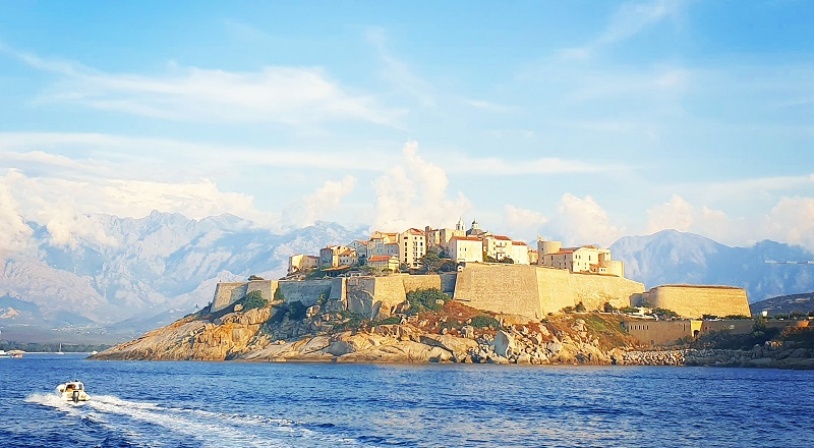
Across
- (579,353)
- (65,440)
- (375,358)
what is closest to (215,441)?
(65,440)

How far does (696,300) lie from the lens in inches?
4021

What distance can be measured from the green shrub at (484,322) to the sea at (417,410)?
15215mm

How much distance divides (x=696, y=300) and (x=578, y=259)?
13.8 meters

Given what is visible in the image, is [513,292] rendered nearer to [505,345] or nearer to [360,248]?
[505,345]

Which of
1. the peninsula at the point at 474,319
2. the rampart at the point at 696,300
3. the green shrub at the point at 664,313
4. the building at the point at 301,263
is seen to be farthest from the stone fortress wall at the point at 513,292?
the building at the point at 301,263

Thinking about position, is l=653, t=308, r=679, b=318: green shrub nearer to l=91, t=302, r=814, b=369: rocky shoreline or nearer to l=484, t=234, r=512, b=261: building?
l=91, t=302, r=814, b=369: rocky shoreline

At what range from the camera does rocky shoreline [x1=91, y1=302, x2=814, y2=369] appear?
85188mm

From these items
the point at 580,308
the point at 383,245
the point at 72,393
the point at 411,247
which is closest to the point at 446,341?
the point at 580,308

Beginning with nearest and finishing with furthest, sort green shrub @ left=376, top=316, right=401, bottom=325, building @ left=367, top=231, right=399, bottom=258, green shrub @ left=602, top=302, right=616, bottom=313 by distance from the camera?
1. green shrub @ left=376, top=316, right=401, bottom=325
2. green shrub @ left=602, top=302, right=616, bottom=313
3. building @ left=367, top=231, right=399, bottom=258

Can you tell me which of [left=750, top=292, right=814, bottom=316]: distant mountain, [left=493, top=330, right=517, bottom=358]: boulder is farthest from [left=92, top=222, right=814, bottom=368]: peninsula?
[left=750, top=292, right=814, bottom=316]: distant mountain

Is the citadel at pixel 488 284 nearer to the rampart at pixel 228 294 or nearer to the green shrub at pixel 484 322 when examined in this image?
the rampart at pixel 228 294

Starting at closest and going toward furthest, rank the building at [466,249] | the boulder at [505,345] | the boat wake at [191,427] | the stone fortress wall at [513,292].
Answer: the boat wake at [191,427] < the boulder at [505,345] < the stone fortress wall at [513,292] < the building at [466,249]

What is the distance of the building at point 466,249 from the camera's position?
347 ft

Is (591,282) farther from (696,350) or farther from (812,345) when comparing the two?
(812,345)
